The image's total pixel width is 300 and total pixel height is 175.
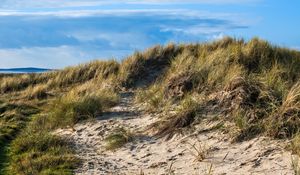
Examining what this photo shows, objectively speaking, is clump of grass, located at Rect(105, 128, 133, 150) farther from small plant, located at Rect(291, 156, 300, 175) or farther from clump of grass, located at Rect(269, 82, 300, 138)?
small plant, located at Rect(291, 156, 300, 175)

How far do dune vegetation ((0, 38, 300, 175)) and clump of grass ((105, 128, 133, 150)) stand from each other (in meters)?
0.02

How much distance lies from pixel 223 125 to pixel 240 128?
0.81 meters

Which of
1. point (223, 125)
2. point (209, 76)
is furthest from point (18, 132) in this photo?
point (223, 125)

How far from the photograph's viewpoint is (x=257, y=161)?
8.44m

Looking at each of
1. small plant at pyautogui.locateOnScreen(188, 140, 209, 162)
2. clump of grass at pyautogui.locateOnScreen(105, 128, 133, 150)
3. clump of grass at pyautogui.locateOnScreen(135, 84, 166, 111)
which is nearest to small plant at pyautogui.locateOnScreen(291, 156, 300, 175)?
small plant at pyautogui.locateOnScreen(188, 140, 209, 162)

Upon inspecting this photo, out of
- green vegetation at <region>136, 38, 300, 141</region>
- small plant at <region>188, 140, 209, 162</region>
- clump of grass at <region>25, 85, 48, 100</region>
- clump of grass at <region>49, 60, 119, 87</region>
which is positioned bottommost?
clump of grass at <region>25, 85, 48, 100</region>

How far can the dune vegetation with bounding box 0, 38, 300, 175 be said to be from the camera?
10.0 metres

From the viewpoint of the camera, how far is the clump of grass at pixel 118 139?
11.5 meters

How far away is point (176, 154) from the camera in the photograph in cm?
997

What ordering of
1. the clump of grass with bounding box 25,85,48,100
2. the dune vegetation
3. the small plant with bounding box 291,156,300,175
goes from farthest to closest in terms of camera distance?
the clump of grass with bounding box 25,85,48,100 → the dune vegetation → the small plant with bounding box 291,156,300,175

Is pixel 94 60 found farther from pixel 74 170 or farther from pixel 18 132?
pixel 74 170

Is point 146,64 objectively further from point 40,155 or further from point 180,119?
point 40,155

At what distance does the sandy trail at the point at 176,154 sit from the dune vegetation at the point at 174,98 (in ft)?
0.90

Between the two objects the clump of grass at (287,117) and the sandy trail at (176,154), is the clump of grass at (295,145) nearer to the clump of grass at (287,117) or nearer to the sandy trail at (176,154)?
the sandy trail at (176,154)
